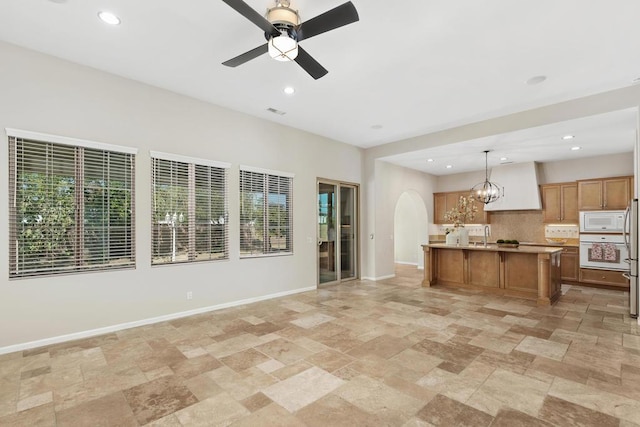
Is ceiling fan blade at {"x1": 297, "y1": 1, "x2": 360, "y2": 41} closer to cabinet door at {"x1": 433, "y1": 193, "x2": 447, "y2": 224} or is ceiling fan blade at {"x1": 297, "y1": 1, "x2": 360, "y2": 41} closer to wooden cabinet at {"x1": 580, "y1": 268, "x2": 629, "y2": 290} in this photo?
wooden cabinet at {"x1": 580, "y1": 268, "x2": 629, "y2": 290}

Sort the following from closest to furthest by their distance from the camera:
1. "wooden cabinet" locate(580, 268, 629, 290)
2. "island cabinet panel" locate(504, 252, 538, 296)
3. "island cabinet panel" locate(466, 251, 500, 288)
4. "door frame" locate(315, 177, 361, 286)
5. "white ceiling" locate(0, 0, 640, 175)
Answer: "white ceiling" locate(0, 0, 640, 175) < "island cabinet panel" locate(504, 252, 538, 296) < "island cabinet panel" locate(466, 251, 500, 288) < "wooden cabinet" locate(580, 268, 629, 290) < "door frame" locate(315, 177, 361, 286)

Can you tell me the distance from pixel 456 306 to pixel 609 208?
4794 millimetres

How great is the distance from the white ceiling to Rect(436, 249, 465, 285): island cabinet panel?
108 inches

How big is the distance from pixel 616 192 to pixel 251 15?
8.50 m

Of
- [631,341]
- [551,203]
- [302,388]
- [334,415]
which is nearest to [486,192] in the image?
[551,203]

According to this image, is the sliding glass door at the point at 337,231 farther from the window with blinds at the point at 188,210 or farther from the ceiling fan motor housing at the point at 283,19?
the ceiling fan motor housing at the point at 283,19

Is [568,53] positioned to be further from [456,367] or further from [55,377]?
[55,377]

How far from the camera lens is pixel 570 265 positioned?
7340 mm

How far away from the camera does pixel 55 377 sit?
114 inches

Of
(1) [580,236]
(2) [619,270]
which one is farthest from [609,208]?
(2) [619,270]

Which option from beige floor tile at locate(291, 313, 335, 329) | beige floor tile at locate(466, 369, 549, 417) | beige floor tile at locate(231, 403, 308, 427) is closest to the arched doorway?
beige floor tile at locate(291, 313, 335, 329)

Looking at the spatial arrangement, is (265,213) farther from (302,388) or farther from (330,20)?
(330,20)

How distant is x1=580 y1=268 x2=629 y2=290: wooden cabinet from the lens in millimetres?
6617

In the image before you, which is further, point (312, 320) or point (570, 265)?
point (570, 265)
